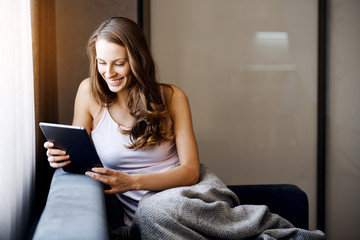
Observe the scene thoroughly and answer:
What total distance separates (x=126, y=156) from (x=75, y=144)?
0.32 metres

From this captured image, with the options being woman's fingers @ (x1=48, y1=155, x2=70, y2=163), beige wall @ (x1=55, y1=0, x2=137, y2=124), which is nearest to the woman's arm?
woman's fingers @ (x1=48, y1=155, x2=70, y2=163)

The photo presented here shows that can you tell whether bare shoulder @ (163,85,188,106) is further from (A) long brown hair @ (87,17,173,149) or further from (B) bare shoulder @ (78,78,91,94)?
(B) bare shoulder @ (78,78,91,94)

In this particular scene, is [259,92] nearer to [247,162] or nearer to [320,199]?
[247,162]

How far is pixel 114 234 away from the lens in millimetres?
1354

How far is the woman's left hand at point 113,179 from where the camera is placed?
126 cm

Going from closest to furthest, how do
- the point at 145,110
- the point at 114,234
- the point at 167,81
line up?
the point at 114,234 < the point at 145,110 < the point at 167,81

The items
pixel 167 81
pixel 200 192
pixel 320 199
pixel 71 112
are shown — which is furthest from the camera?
pixel 320 199

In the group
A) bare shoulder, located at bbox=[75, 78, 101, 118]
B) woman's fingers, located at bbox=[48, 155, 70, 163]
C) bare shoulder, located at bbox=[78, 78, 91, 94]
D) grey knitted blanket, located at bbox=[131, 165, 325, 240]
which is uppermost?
bare shoulder, located at bbox=[78, 78, 91, 94]

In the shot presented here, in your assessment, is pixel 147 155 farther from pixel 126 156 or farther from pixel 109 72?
pixel 109 72

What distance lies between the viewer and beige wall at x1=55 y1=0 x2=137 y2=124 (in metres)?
1.88

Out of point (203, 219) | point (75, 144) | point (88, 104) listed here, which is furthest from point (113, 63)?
point (203, 219)

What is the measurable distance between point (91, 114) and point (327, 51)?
5.06 feet

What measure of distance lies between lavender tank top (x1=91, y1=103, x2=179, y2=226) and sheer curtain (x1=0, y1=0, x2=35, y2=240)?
0.92ft

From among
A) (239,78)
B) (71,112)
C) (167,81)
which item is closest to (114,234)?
(71,112)
